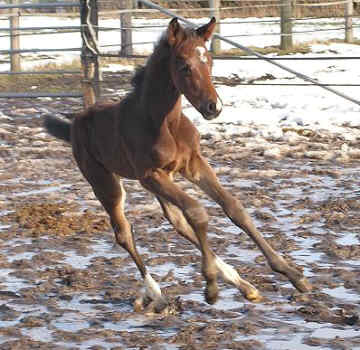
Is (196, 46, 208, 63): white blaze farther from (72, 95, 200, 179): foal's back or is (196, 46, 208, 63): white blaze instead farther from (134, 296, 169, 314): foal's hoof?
(134, 296, 169, 314): foal's hoof

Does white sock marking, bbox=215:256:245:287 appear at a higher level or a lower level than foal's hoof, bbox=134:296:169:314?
higher

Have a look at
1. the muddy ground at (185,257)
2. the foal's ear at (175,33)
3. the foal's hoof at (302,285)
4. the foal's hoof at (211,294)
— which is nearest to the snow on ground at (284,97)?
the muddy ground at (185,257)

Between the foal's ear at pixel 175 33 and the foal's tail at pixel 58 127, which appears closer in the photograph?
the foal's ear at pixel 175 33

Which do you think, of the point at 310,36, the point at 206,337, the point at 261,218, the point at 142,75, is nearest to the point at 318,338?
the point at 206,337

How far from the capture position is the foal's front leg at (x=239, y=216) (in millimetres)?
4887

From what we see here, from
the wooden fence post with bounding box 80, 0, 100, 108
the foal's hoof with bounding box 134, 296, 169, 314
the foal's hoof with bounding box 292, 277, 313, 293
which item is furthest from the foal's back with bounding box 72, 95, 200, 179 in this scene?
the wooden fence post with bounding box 80, 0, 100, 108

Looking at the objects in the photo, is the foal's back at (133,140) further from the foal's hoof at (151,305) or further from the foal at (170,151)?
the foal's hoof at (151,305)

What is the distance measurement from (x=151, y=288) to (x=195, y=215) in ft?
1.89

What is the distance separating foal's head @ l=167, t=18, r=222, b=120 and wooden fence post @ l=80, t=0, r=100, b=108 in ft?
19.4

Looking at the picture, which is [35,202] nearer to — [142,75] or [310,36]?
[142,75]

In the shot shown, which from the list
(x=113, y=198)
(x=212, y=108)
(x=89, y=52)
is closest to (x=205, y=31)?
(x=212, y=108)

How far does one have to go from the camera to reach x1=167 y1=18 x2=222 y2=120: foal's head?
15.7 feet

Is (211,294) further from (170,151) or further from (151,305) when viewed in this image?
(170,151)

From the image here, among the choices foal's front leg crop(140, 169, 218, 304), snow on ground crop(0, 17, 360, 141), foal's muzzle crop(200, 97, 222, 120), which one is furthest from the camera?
snow on ground crop(0, 17, 360, 141)
